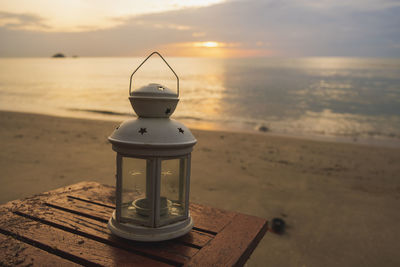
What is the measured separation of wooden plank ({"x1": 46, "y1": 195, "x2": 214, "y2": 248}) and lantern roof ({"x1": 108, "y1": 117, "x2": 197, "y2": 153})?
0.56 m

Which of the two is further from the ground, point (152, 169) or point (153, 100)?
point (153, 100)

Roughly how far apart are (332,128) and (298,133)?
10.2 ft

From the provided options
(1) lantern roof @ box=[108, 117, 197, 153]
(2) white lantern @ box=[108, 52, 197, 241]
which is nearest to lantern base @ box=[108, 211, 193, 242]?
(2) white lantern @ box=[108, 52, 197, 241]

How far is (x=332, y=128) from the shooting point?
683 inches

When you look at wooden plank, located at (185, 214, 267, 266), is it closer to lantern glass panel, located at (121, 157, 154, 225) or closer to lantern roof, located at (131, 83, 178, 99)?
lantern glass panel, located at (121, 157, 154, 225)

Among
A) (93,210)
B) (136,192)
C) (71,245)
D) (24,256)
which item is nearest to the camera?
(24,256)

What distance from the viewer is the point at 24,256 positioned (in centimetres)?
156

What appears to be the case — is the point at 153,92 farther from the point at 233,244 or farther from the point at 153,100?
the point at 233,244

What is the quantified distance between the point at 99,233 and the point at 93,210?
1.34ft

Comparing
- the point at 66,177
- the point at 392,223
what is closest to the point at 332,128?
the point at 392,223

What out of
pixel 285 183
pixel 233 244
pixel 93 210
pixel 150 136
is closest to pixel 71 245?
pixel 93 210

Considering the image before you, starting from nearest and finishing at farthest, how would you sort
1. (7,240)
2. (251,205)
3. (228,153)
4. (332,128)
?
(7,240), (251,205), (228,153), (332,128)

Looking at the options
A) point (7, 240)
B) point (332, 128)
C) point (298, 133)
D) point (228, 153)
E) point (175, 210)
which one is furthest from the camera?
point (332, 128)

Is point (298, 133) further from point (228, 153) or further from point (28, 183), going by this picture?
point (28, 183)
